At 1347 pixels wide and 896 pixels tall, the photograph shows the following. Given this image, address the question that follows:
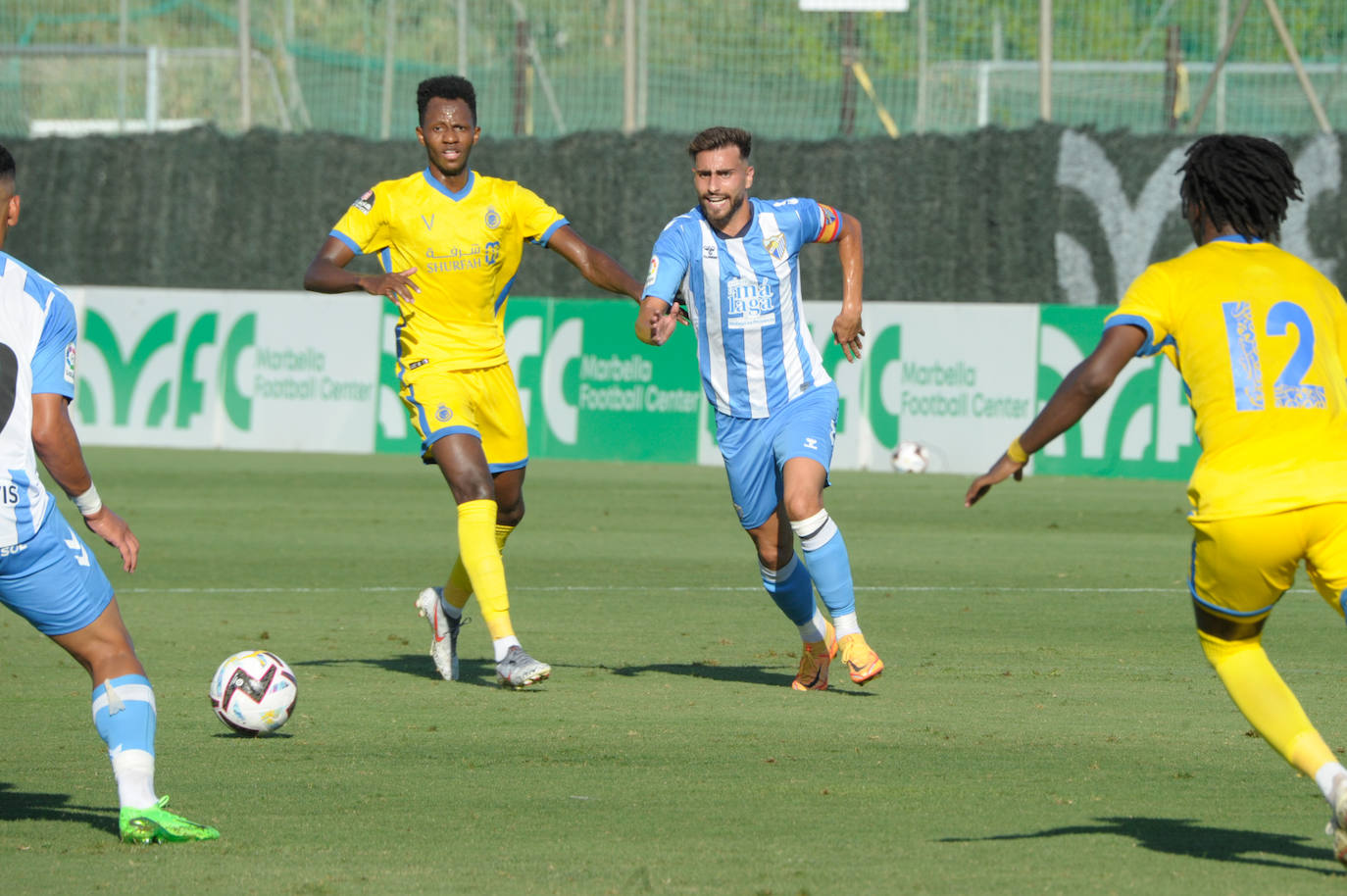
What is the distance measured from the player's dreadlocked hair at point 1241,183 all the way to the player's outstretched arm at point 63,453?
2993mm

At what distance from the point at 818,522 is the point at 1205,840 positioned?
2881 mm

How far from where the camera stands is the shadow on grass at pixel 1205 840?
4.95 metres

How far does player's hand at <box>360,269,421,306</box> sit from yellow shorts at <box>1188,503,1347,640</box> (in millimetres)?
4331

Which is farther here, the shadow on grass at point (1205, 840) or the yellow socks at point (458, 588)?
the yellow socks at point (458, 588)

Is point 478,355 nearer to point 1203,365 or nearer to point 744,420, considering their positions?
point 744,420

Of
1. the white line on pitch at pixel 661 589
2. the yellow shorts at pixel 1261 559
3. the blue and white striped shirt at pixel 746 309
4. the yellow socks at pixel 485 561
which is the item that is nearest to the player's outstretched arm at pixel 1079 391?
the yellow shorts at pixel 1261 559

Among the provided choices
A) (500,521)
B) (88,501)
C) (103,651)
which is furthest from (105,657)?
(500,521)

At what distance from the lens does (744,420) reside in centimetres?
820

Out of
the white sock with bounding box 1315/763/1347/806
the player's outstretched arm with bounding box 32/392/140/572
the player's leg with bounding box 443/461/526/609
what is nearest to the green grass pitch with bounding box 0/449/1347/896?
the white sock with bounding box 1315/763/1347/806

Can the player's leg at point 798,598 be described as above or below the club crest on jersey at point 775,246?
below

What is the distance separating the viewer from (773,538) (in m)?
8.20

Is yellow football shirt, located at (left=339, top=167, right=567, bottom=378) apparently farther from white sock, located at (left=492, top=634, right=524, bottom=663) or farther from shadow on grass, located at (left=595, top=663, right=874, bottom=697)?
shadow on grass, located at (left=595, top=663, right=874, bottom=697)

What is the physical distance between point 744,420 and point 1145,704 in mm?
2038

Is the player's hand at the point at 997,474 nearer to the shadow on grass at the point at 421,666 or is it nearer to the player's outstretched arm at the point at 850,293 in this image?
the player's outstretched arm at the point at 850,293
